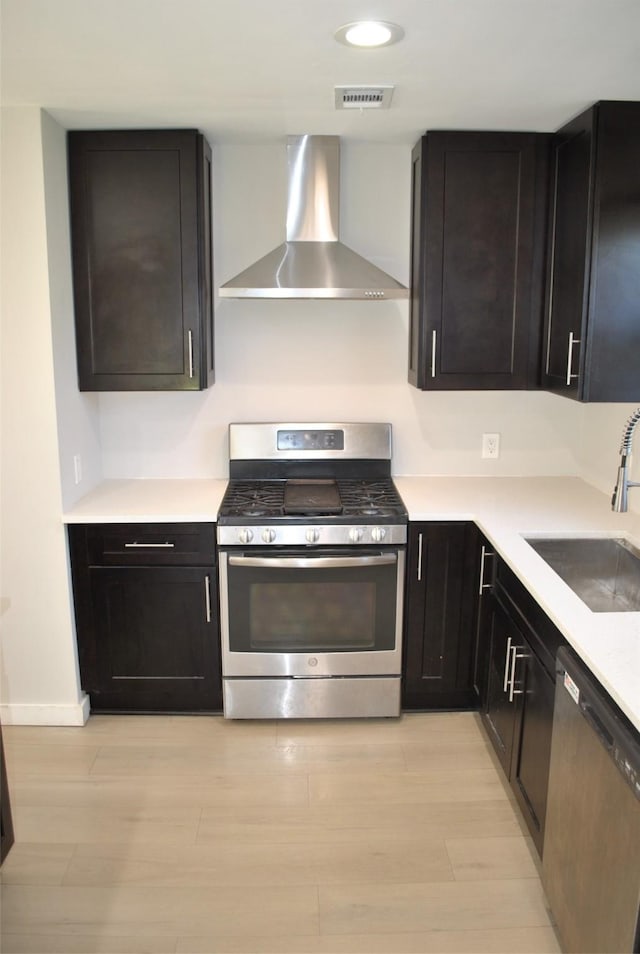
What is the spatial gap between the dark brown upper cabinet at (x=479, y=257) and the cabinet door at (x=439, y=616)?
645mm

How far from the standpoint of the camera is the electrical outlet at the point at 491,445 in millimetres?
3369

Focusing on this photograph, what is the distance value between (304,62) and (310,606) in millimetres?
1879

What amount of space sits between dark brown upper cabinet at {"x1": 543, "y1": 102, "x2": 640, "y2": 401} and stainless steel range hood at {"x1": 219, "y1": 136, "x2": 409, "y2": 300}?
639 millimetres

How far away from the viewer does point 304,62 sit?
2.05 metres

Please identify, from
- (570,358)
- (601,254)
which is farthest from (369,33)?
(570,358)

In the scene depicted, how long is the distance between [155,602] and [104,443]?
83cm

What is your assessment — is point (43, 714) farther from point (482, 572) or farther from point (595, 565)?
point (595, 565)

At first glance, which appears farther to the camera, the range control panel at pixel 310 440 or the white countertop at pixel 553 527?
the range control panel at pixel 310 440

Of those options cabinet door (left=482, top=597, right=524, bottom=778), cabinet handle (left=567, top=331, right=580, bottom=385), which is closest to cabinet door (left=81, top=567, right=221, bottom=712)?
cabinet door (left=482, top=597, right=524, bottom=778)

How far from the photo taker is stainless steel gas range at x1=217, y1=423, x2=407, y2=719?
9.22ft

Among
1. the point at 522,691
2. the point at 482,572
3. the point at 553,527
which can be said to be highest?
the point at 553,527

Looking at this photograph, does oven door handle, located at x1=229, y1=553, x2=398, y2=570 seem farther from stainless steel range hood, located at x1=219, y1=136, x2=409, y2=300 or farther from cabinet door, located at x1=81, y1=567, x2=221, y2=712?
stainless steel range hood, located at x1=219, y1=136, x2=409, y2=300

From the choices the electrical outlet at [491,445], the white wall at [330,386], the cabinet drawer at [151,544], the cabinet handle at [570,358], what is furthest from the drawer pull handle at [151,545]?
the cabinet handle at [570,358]

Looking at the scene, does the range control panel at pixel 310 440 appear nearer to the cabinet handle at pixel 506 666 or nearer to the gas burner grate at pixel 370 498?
the gas burner grate at pixel 370 498
